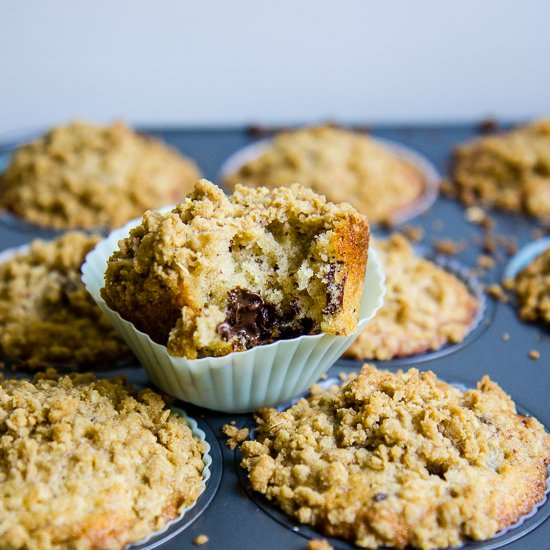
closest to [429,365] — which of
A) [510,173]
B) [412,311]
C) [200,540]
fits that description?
[412,311]

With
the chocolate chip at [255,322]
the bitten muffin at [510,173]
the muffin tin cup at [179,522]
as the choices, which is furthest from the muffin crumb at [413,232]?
the muffin tin cup at [179,522]

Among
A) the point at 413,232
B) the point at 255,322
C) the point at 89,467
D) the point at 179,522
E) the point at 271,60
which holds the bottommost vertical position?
the point at 179,522

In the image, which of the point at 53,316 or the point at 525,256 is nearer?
the point at 53,316

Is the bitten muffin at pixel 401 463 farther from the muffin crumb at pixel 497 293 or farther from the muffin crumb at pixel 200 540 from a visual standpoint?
the muffin crumb at pixel 497 293

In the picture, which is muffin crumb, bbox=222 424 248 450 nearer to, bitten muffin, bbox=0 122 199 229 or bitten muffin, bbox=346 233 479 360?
bitten muffin, bbox=346 233 479 360

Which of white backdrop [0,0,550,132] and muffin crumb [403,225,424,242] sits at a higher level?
white backdrop [0,0,550,132]

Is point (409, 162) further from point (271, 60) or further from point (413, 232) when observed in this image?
point (271, 60)

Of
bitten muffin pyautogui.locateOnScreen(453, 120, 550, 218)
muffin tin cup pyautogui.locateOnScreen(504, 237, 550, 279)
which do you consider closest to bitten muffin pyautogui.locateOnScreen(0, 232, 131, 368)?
muffin tin cup pyautogui.locateOnScreen(504, 237, 550, 279)
